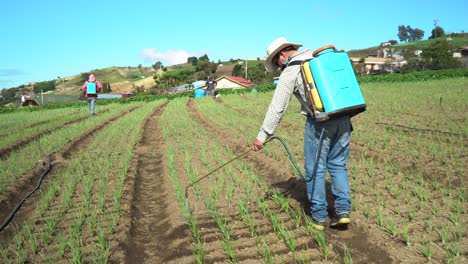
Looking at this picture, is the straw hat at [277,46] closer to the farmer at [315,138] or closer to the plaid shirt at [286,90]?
the farmer at [315,138]

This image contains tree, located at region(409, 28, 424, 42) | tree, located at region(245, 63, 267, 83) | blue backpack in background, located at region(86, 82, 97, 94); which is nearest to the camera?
blue backpack in background, located at region(86, 82, 97, 94)

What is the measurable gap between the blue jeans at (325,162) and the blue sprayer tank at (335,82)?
0.25 meters

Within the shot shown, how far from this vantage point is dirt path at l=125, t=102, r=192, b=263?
3074 millimetres

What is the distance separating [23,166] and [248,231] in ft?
15.1

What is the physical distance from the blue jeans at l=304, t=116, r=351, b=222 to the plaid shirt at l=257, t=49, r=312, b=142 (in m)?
0.29

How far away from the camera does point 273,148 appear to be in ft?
21.9

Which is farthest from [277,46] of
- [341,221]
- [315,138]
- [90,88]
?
[90,88]

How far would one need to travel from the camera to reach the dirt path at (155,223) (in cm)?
307

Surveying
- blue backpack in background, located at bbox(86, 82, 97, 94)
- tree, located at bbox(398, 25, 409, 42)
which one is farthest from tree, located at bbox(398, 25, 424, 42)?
blue backpack in background, located at bbox(86, 82, 97, 94)

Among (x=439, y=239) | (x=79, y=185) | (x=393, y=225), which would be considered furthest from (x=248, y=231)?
(x=79, y=185)

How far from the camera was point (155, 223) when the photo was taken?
381 cm

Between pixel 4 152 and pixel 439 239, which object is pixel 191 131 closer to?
pixel 4 152

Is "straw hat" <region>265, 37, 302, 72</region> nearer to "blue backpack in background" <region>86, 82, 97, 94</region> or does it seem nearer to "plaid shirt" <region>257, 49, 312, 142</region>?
"plaid shirt" <region>257, 49, 312, 142</region>

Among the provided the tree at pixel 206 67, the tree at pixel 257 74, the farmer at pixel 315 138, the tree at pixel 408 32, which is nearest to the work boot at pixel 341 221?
the farmer at pixel 315 138
